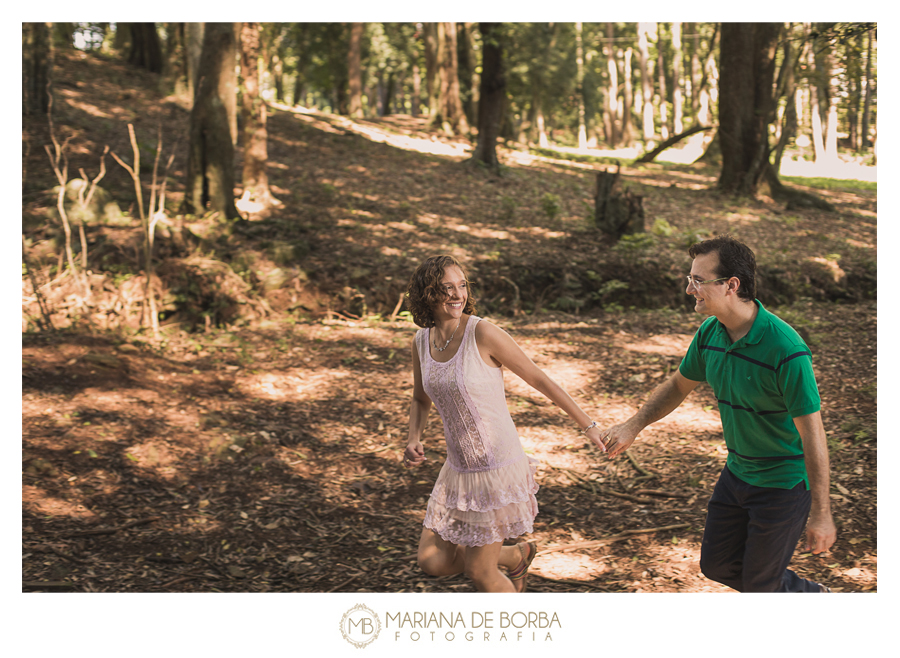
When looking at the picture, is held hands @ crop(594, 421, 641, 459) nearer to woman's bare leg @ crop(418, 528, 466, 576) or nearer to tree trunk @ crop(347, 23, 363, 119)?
woman's bare leg @ crop(418, 528, 466, 576)

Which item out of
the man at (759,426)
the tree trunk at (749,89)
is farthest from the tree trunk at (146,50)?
the man at (759,426)

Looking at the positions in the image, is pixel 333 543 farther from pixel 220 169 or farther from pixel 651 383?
pixel 220 169

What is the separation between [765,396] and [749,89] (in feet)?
50.9

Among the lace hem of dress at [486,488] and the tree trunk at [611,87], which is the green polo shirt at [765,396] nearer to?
the lace hem of dress at [486,488]

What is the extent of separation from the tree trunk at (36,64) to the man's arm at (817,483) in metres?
15.4

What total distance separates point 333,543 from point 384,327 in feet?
16.1

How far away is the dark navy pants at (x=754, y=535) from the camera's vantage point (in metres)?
2.89

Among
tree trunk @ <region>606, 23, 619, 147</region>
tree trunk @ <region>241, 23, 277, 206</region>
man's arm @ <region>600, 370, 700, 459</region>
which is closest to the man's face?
man's arm @ <region>600, 370, 700, 459</region>

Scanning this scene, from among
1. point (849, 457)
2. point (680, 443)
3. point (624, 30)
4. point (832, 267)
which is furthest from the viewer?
point (624, 30)

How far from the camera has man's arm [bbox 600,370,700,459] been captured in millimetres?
3385

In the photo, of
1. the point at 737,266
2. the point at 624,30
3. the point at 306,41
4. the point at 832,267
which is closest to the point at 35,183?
the point at 737,266

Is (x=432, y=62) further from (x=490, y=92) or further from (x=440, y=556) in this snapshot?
(x=440, y=556)

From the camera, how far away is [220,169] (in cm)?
1075

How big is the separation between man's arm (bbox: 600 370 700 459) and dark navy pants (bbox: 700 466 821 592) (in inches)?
16.5
